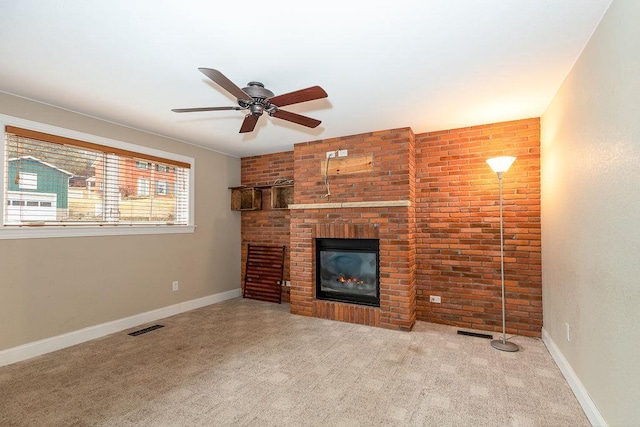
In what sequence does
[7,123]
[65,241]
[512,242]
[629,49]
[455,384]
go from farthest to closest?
[512,242] < [65,241] < [7,123] < [455,384] < [629,49]

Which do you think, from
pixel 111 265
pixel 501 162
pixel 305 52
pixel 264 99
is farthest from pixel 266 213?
pixel 501 162

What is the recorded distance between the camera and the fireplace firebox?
3807 millimetres

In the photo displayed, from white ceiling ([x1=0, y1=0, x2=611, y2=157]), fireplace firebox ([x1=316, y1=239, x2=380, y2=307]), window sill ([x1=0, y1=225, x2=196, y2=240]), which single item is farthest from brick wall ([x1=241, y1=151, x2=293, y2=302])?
white ceiling ([x1=0, y1=0, x2=611, y2=157])

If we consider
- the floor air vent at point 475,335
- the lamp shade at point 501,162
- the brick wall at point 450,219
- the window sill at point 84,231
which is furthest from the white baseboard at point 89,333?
the lamp shade at point 501,162

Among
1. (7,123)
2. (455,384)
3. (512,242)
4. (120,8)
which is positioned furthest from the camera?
(512,242)

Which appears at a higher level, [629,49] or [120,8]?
[120,8]

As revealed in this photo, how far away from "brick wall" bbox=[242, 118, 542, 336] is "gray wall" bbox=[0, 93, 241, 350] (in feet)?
5.47

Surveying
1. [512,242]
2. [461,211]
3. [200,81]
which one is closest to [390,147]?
[461,211]

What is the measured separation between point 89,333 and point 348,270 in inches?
116

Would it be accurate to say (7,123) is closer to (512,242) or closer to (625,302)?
(625,302)

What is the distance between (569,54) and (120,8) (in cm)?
282

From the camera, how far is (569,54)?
2100 mm

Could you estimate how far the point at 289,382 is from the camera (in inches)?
93.7

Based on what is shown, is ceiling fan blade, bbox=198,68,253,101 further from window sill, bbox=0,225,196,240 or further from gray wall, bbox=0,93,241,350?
window sill, bbox=0,225,196,240
